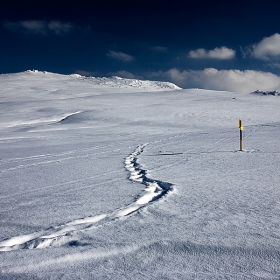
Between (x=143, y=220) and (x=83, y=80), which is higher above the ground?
(x=83, y=80)

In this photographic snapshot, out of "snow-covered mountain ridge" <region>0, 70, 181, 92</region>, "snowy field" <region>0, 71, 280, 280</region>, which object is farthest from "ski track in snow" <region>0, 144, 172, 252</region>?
"snow-covered mountain ridge" <region>0, 70, 181, 92</region>

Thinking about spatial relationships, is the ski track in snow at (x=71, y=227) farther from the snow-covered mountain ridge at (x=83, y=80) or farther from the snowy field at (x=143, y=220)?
the snow-covered mountain ridge at (x=83, y=80)

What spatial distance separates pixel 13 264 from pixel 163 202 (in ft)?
7.14

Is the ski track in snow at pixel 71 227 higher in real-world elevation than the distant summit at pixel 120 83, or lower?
lower

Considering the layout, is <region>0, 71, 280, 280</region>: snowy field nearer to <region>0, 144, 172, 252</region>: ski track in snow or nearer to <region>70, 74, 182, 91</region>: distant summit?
<region>0, 144, 172, 252</region>: ski track in snow

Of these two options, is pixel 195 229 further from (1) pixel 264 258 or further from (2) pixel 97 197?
(2) pixel 97 197

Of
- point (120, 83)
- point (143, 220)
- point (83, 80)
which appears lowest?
point (143, 220)

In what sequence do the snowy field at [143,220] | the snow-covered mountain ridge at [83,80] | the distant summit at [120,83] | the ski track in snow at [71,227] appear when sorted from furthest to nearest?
the distant summit at [120,83] → the snow-covered mountain ridge at [83,80] → the ski track in snow at [71,227] → the snowy field at [143,220]

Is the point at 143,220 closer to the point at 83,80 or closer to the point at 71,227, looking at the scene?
the point at 71,227

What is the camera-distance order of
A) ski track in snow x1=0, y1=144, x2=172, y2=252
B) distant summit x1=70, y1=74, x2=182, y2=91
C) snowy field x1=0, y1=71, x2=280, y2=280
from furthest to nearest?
distant summit x1=70, y1=74, x2=182, y2=91 → ski track in snow x1=0, y1=144, x2=172, y2=252 → snowy field x1=0, y1=71, x2=280, y2=280

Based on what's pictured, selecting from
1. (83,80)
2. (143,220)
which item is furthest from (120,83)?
(143,220)

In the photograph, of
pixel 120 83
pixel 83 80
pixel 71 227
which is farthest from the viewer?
pixel 120 83

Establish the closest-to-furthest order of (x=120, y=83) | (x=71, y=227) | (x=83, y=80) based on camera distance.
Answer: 1. (x=71, y=227)
2. (x=83, y=80)
3. (x=120, y=83)

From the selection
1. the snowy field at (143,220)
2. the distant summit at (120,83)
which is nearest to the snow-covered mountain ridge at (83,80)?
the distant summit at (120,83)
